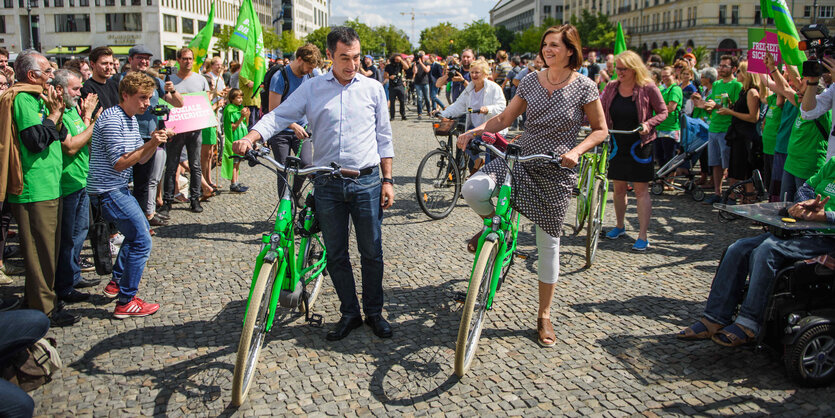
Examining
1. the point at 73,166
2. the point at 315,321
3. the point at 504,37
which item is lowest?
the point at 315,321

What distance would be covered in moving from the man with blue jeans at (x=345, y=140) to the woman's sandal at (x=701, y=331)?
2166 mm

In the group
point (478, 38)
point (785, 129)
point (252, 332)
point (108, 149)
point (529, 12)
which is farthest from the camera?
point (529, 12)

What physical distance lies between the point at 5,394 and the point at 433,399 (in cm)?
213

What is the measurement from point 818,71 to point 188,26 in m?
84.3

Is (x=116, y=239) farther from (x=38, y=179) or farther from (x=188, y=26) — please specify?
(x=188, y=26)

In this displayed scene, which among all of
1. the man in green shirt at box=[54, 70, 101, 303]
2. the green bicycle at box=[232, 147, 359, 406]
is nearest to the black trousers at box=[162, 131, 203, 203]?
the man in green shirt at box=[54, 70, 101, 303]

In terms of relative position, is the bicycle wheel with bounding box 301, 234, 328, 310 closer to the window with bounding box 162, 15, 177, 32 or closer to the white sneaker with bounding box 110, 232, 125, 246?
the white sneaker with bounding box 110, 232, 125, 246

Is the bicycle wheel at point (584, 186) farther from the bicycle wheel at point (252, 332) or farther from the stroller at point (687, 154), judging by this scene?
the bicycle wheel at point (252, 332)

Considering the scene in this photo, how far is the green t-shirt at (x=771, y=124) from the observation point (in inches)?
311

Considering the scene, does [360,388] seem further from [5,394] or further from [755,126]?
[755,126]

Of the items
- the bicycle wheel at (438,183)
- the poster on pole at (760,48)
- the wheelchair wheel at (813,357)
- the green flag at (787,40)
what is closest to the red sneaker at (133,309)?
the bicycle wheel at (438,183)

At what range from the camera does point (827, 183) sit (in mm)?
4375

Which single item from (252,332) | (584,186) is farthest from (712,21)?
(252,332)

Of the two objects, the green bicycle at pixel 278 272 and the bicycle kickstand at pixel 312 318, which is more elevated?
the green bicycle at pixel 278 272
